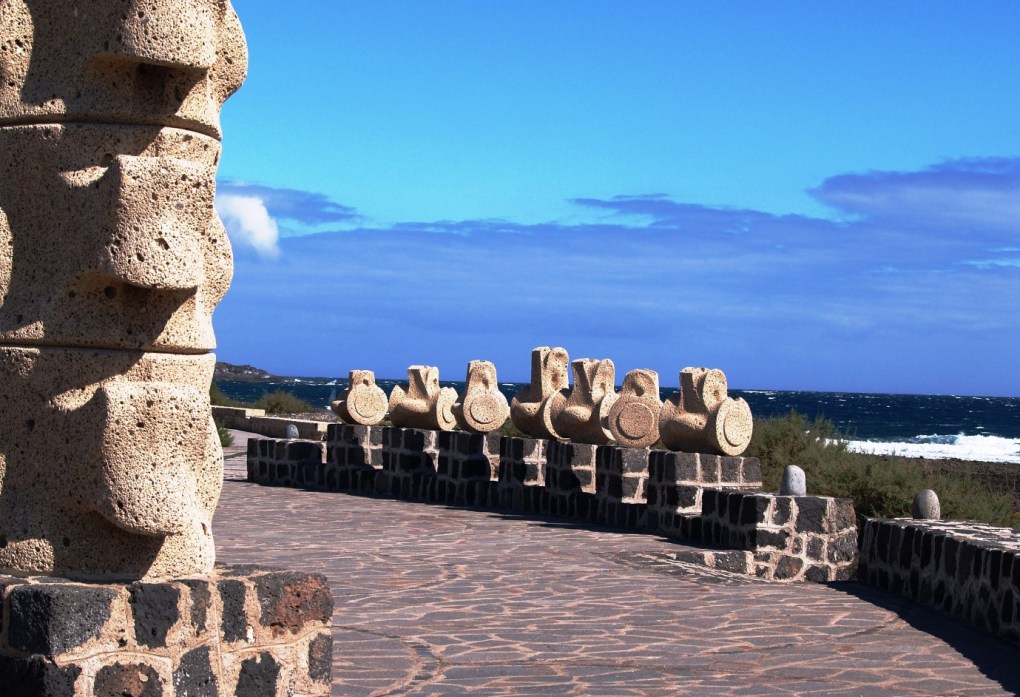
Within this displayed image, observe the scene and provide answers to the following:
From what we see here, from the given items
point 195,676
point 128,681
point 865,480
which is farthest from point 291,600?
point 865,480

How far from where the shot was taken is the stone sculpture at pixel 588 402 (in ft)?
46.9

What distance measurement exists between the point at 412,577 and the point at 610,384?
537 centimetres

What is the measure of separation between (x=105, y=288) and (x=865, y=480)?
10.9 metres

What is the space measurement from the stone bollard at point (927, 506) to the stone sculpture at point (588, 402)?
4.18 metres

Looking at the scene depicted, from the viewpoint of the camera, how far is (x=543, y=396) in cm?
1546

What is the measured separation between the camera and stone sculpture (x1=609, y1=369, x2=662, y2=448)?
45.1 feet

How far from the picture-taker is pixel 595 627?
7.89 m

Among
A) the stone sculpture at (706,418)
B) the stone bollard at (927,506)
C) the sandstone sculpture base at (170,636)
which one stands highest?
the stone sculpture at (706,418)

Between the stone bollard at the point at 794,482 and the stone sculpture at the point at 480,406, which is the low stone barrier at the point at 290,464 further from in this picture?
the stone bollard at the point at 794,482

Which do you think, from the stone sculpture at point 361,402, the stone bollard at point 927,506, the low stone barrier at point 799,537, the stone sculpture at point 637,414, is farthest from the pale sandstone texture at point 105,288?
the stone sculpture at point 361,402

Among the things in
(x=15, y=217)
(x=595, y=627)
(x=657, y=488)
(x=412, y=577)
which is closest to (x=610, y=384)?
(x=657, y=488)

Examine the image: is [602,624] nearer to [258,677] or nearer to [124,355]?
[258,677]

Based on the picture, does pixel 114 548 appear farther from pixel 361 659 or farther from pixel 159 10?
pixel 361 659

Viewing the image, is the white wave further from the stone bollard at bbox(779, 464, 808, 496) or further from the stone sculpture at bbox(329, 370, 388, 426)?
the stone bollard at bbox(779, 464, 808, 496)
